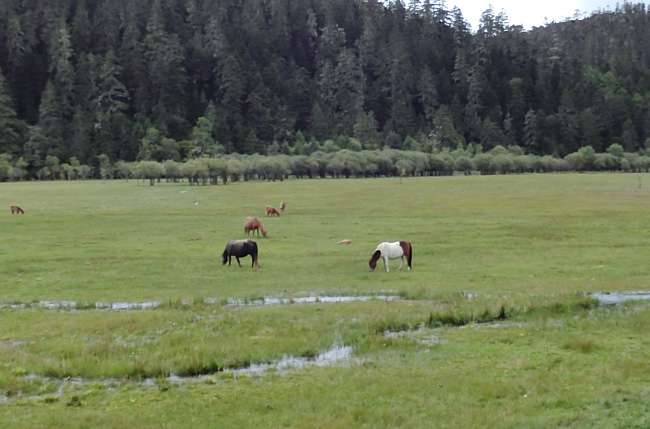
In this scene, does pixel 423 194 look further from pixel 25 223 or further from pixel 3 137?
pixel 3 137

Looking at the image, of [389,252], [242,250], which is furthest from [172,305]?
[389,252]

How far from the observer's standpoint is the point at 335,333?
20.7 meters

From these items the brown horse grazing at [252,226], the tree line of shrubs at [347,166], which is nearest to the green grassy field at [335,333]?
the brown horse grazing at [252,226]

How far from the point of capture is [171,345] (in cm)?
1952

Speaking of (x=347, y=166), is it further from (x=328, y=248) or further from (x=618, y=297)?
(x=618, y=297)

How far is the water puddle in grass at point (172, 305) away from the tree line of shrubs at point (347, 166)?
11254cm

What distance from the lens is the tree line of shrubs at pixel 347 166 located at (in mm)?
149800

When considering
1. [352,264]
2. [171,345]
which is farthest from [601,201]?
[171,345]

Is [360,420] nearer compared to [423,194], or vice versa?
[360,420]

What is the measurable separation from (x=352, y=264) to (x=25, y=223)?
35.0 meters

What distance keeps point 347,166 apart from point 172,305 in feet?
460

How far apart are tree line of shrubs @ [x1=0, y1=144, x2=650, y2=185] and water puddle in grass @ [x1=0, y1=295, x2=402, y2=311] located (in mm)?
112539

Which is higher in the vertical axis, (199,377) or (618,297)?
(618,297)

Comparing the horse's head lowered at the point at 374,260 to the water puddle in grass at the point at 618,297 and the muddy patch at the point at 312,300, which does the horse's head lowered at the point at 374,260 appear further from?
the water puddle in grass at the point at 618,297
